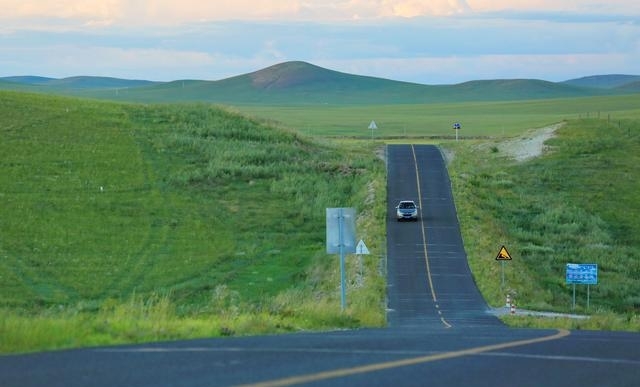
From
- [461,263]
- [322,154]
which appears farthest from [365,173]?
[461,263]

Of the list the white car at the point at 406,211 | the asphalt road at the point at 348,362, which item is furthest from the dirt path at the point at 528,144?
the asphalt road at the point at 348,362

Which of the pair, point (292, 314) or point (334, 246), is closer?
point (292, 314)

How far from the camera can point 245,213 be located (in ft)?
223

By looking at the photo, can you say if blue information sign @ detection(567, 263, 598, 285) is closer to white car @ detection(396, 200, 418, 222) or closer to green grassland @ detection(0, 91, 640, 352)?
green grassland @ detection(0, 91, 640, 352)

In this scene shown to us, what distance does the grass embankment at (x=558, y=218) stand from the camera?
5212 cm

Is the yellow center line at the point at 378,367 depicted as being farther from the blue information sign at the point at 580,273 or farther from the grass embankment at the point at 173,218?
the blue information sign at the point at 580,273

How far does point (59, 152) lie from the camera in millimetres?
79062

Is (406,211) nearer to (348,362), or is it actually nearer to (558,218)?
(558,218)

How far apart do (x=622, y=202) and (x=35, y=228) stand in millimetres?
39242

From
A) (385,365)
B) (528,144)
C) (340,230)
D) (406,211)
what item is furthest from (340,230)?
(528,144)

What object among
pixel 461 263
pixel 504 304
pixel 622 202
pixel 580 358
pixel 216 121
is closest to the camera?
pixel 580 358

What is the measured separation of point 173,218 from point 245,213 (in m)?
4.98

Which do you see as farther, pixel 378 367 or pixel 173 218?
pixel 173 218

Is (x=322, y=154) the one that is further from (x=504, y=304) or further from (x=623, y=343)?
(x=623, y=343)
